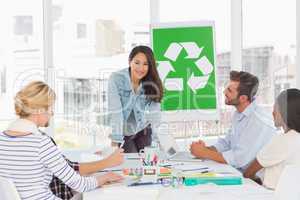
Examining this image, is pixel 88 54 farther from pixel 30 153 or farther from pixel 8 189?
pixel 8 189

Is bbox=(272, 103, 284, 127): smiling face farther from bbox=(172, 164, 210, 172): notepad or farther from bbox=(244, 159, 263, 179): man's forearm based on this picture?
bbox=(172, 164, 210, 172): notepad

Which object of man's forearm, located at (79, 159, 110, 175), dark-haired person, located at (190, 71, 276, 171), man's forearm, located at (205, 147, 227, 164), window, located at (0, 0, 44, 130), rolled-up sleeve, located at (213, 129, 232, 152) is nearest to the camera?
man's forearm, located at (79, 159, 110, 175)

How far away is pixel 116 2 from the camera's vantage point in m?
4.74

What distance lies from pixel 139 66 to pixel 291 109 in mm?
1367

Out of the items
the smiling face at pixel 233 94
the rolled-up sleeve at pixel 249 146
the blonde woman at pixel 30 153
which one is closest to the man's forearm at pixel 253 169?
the rolled-up sleeve at pixel 249 146

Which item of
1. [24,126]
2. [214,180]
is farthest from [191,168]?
[24,126]

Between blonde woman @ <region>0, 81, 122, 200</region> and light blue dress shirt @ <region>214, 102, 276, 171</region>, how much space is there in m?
1.19

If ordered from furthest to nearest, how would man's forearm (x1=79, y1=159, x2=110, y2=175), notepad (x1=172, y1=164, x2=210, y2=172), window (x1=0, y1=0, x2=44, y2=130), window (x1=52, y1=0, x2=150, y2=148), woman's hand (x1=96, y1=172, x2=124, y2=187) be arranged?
window (x1=52, y1=0, x2=150, y2=148) → window (x1=0, y1=0, x2=44, y2=130) → notepad (x1=172, y1=164, x2=210, y2=172) → man's forearm (x1=79, y1=159, x2=110, y2=175) → woman's hand (x1=96, y1=172, x2=124, y2=187)

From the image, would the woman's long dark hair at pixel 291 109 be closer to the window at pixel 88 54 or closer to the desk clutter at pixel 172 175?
the desk clutter at pixel 172 175

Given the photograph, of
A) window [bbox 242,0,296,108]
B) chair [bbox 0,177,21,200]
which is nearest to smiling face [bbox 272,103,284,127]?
chair [bbox 0,177,21,200]

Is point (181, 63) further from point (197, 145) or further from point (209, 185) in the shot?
point (209, 185)

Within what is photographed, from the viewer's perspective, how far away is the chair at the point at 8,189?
1.87 meters

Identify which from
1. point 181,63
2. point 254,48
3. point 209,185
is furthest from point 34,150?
point 254,48

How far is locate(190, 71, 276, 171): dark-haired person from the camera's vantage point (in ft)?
9.55
